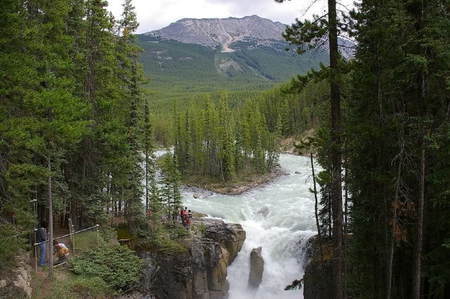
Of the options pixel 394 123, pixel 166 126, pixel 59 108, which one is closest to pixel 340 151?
pixel 394 123

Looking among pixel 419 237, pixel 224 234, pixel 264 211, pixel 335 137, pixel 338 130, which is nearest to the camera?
pixel 419 237

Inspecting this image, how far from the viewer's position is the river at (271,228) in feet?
94.2

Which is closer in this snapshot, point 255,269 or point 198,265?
point 198,265

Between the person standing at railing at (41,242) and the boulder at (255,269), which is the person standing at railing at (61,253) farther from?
the boulder at (255,269)

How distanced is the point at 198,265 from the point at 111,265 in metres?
7.18

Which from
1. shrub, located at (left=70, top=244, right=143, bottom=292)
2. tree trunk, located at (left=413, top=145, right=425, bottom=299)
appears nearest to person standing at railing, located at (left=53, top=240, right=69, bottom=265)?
shrub, located at (left=70, top=244, right=143, bottom=292)

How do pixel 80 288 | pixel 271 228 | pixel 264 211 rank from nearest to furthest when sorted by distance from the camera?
pixel 80 288 < pixel 271 228 < pixel 264 211

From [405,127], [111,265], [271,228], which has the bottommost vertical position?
[271,228]

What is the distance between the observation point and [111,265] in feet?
63.6

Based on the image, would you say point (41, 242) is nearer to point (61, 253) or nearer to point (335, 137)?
point (61, 253)

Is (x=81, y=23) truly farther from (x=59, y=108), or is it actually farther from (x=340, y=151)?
(x=340, y=151)

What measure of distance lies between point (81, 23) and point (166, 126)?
86.9 metres

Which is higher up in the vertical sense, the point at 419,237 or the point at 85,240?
the point at 419,237

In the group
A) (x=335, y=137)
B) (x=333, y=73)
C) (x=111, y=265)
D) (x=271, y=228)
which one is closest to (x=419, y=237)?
(x=335, y=137)
